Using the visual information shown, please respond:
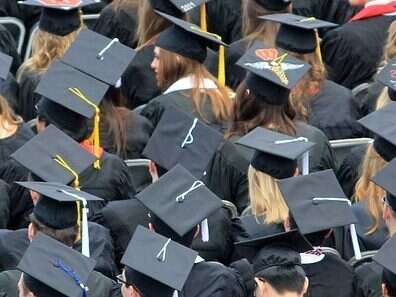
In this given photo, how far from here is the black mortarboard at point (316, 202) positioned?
7.72 meters

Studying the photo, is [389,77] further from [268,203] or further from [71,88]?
[71,88]

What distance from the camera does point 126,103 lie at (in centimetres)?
1049

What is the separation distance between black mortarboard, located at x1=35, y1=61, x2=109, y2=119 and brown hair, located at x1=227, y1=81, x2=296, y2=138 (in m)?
0.73

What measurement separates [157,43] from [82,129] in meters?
0.94

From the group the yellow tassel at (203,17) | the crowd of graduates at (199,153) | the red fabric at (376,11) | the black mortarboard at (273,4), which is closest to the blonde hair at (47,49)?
the crowd of graduates at (199,153)

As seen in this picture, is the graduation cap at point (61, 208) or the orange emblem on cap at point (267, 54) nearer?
the graduation cap at point (61, 208)

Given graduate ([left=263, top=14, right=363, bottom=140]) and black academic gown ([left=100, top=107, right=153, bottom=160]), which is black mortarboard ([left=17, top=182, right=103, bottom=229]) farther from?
graduate ([left=263, top=14, right=363, bottom=140])

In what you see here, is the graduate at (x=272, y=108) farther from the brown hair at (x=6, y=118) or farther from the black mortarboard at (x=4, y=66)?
the black mortarboard at (x=4, y=66)

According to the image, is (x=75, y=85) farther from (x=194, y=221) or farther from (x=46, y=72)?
(x=194, y=221)

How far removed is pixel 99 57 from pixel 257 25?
3.86 ft

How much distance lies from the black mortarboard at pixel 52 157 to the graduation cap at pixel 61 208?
412mm

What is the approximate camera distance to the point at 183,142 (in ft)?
28.1

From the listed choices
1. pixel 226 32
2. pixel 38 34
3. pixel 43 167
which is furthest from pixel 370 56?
pixel 43 167

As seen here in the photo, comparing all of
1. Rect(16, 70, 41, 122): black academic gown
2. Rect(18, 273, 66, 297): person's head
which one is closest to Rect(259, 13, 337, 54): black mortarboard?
Rect(16, 70, 41, 122): black academic gown
